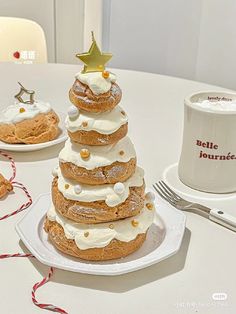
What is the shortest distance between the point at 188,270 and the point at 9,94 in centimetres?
87

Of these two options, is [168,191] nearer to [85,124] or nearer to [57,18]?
[85,124]

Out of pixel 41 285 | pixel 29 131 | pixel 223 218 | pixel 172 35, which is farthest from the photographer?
pixel 172 35

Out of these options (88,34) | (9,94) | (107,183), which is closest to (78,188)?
(107,183)

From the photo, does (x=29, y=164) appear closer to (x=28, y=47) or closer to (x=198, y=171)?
(x=198, y=171)

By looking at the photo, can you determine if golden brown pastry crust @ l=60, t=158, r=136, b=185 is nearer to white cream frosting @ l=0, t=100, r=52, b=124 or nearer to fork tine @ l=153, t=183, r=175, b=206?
fork tine @ l=153, t=183, r=175, b=206

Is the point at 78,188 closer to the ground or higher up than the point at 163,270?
higher up

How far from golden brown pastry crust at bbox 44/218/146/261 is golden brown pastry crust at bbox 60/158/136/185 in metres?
0.08

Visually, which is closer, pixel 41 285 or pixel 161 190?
pixel 41 285

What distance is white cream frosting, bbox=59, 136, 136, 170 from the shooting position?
0.74 metres

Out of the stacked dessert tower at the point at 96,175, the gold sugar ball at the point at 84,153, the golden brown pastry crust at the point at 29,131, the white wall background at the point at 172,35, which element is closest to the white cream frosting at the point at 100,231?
the stacked dessert tower at the point at 96,175

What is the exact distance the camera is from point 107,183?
2.45ft

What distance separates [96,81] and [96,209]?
18 centimetres

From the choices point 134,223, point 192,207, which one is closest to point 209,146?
point 192,207

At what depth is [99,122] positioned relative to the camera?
2.40 ft
